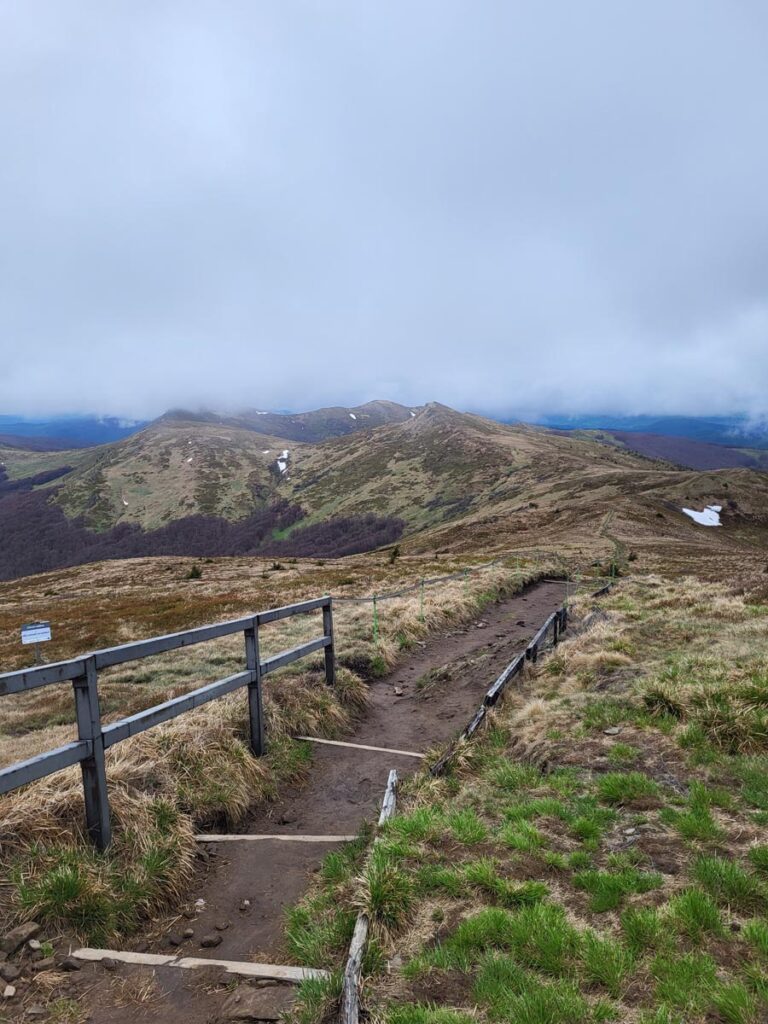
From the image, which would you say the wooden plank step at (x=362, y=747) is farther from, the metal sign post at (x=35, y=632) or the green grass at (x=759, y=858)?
the metal sign post at (x=35, y=632)

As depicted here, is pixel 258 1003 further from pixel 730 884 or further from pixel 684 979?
pixel 730 884

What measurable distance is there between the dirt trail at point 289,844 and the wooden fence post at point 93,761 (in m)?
1.17

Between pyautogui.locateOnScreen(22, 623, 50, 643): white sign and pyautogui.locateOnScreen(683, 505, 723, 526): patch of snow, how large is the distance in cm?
7660

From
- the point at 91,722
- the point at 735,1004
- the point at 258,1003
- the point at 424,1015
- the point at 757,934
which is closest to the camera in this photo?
the point at 735,1004

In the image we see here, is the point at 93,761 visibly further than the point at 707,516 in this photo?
No

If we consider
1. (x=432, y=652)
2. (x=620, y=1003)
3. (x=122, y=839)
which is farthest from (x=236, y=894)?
(x=432, y=652)

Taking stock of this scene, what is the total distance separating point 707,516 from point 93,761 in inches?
3430

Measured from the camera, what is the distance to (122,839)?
620 centimetres

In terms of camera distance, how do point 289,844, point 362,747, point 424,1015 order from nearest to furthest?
1. point 424,1015
2. point 289,844
3. point 362,747

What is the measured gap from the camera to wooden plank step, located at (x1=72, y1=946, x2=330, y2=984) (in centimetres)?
445

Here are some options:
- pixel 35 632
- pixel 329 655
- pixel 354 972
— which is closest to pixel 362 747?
pixel 329 655

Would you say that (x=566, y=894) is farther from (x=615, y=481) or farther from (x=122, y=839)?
(x=615, y=481)

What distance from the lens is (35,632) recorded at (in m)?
17.5

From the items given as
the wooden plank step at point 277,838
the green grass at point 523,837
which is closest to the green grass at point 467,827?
the green grass at point 523,837
